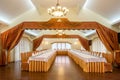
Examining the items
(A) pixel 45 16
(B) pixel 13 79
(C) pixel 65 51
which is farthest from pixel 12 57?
(C) pixel 65 51

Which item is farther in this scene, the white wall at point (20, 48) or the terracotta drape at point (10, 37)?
the white wall at point (20, 48)

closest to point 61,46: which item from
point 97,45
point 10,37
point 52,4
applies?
point 97,45

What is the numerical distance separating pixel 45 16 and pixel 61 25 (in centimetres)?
120

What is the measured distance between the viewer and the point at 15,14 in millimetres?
11875

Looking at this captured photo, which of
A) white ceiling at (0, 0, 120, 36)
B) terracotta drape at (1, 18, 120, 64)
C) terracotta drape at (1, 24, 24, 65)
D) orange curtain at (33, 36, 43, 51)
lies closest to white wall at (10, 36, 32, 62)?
orange curtain at (33, 36, 43, 51)

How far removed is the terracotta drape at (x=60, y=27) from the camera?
11.7 meters

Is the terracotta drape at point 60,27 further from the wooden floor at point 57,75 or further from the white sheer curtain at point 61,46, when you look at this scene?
the white sheer curtain at point 61,46

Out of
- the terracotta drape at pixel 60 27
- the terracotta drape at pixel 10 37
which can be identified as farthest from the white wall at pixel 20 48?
the terracotta drape at pixel 60 27

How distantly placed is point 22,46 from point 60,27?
776 cm

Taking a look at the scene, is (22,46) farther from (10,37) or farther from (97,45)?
(97,45)

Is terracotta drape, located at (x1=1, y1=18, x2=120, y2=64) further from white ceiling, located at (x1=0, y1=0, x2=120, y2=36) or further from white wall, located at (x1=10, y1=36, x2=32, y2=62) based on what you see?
white wall, located at (x1=10, y1=36, x2=32, y2=62)

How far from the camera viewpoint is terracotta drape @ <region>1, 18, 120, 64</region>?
1170cm

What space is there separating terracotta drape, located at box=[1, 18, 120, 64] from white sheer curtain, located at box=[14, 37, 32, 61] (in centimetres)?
448

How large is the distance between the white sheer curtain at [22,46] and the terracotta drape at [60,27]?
4.48m
